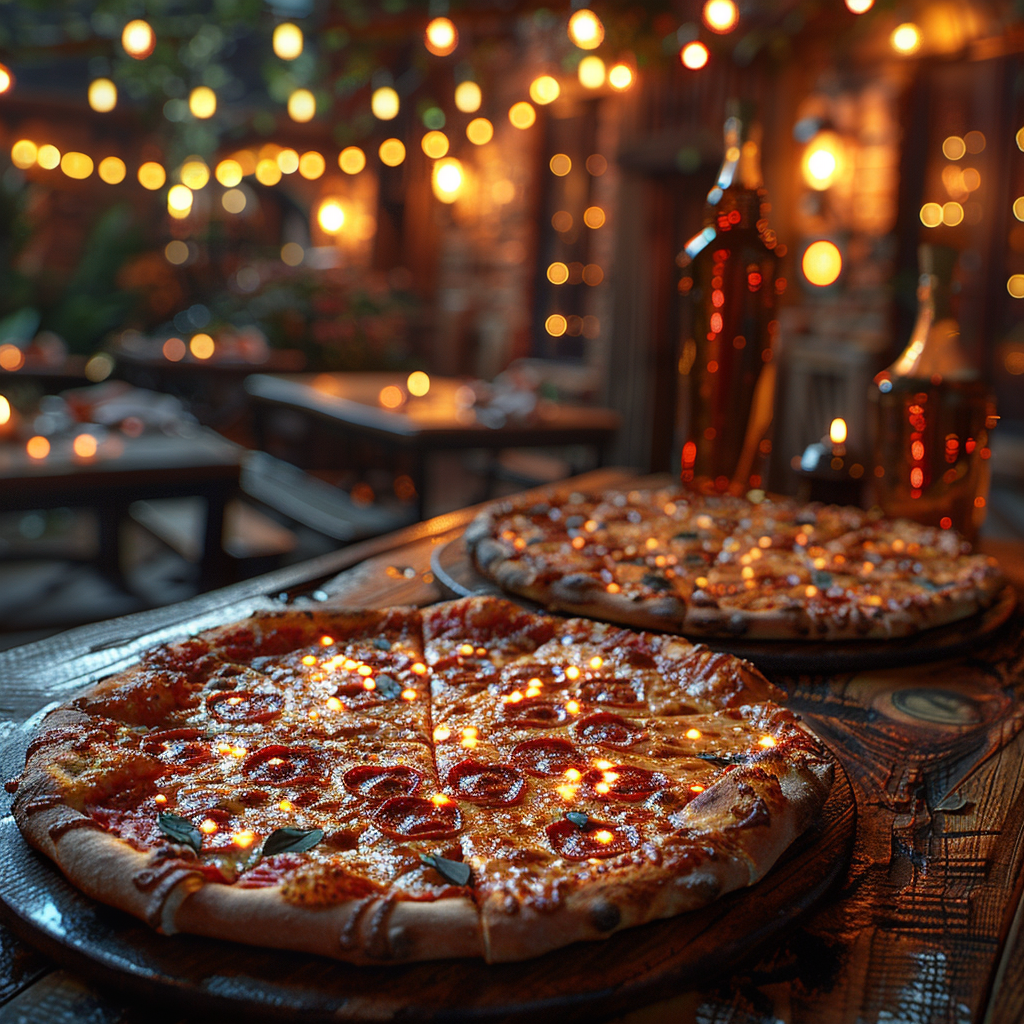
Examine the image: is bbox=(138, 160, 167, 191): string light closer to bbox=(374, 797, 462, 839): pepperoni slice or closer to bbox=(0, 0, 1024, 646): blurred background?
bbox=(0, 0, 1024, 646): blurred background

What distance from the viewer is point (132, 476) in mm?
3654

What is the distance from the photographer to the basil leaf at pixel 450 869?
95 cm

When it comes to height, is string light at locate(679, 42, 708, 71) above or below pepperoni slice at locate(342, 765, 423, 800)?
above

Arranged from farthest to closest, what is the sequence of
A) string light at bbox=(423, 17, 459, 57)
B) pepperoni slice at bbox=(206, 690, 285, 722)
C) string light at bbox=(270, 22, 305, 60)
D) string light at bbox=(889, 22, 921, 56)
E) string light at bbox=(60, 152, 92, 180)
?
string light at bbox=(60, 152, 92, 180), string light at bbox=(270, 22, 305, 60), string light at bbox=(423, 17, 459, 57), string light at bbox=(889, 22, 921, 56), pepperoni slice at bbox=(206, 690, 285, 722)

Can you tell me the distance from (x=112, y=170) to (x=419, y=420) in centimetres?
1032

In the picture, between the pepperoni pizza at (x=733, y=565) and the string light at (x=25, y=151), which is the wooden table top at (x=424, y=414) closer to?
the pepperoni pizza at (x=733, y=565)

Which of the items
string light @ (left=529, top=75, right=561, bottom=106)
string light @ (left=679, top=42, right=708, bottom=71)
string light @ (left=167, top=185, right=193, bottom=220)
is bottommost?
string light @ (left=167, top=185, right=193, bottom=220)

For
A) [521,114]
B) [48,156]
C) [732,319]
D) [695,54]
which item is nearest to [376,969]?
[732,319]

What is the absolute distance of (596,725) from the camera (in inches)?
51.8

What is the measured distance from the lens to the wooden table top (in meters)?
4.66

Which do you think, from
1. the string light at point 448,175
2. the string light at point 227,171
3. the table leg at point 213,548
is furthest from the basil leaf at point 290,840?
the string light at point 227,171

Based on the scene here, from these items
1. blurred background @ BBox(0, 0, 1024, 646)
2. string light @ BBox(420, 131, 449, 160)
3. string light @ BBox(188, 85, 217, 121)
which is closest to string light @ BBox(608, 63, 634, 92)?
blurred background @ BBox(0, 0, 1024, 646)

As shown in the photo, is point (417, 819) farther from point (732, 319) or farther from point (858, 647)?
point (732, 319)

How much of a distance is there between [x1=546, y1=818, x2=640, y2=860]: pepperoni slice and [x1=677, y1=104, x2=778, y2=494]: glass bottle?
1.54 meters
